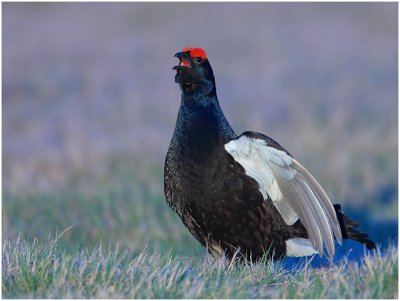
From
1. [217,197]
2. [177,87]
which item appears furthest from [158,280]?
[177,87]

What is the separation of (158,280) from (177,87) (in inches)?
425

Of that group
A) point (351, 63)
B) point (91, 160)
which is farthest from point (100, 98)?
point (351, 63)

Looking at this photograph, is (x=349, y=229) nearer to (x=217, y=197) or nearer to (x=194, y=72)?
(x=217, y=197)

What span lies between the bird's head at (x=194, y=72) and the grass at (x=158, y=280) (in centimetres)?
147

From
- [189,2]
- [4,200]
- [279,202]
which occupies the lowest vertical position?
[4,200]

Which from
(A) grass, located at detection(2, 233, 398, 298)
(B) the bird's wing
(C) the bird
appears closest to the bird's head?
(C) the bird

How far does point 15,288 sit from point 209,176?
1598 mm

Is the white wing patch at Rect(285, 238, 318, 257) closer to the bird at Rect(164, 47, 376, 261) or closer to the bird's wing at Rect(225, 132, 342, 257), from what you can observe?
the bird at Rect(164, 47, 376, 261)

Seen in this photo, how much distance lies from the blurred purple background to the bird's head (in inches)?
166

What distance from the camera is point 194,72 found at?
5.92 metres

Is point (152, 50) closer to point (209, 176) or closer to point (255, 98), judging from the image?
point (255, 98)

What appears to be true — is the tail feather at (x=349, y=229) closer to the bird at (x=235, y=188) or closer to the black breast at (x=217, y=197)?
the bird at (x=235, y=188)

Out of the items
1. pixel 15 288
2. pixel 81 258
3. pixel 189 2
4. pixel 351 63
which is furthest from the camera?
pixel 189 2

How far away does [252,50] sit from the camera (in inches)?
709
